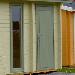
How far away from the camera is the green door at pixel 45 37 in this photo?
554 inches

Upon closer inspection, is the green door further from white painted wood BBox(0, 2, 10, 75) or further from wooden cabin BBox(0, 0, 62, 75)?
white painted wood BBox(0, 2, 10, 75)

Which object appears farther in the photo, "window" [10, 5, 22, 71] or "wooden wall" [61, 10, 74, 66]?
"wooden wall" [61, 10, 74, 66]

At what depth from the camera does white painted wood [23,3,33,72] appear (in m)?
13.7

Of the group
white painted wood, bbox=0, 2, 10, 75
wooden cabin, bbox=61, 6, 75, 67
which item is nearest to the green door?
white painted wood, bbox=0, 2, 10, 75

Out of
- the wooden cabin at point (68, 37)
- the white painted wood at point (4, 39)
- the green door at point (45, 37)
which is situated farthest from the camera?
the wooden cabin at point (68, 37)

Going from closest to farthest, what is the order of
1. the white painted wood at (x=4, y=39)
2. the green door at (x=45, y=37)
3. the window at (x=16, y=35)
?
the white painted wood at (x=4, y=39) < the window at (x=16, y=35) < the green door at (x=45, y=37)

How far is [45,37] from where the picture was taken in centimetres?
1421

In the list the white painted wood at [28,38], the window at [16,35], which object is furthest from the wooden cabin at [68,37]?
Result: the window at [16,35]

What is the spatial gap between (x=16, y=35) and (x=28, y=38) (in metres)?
0.42

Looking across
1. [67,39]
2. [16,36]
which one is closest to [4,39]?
[16,36]

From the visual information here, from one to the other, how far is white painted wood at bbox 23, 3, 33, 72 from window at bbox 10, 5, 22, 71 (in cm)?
17

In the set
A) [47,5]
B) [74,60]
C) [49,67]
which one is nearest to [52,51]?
[49,67]

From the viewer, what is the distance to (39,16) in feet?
46.2

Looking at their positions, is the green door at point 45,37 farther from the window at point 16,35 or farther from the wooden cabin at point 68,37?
the wooden cabin at point 68,37
